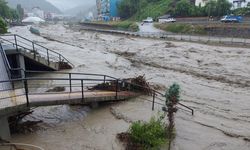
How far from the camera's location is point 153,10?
339 ft

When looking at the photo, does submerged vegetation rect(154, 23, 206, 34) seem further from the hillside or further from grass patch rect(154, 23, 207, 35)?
the hillside

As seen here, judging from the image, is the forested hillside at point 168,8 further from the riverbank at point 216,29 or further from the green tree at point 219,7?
the riverbank at point 216,29

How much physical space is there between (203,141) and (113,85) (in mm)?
6031

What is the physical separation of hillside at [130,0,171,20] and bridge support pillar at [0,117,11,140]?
282 ft

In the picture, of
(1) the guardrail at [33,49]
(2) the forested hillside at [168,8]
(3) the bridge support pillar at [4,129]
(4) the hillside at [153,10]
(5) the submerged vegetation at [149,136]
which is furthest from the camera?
(4) the hillside at [153,10]

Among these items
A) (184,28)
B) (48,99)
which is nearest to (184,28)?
(184,28)

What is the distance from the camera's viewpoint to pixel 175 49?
38406 mm

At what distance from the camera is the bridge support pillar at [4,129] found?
1050 cm

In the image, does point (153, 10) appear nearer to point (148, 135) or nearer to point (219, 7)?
point (219, 7)

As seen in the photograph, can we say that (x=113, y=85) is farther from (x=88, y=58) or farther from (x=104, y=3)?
(x=104, y=3)

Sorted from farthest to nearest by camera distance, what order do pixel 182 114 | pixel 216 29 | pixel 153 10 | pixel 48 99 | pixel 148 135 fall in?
pixel 153 10 < pixel 216 29 < pixel 182 114 < pixel 48 99 < pixel 148 135

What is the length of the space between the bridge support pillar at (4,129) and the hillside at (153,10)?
3380 inches

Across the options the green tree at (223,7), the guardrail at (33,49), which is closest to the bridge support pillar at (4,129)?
the guardrail at (33,49)

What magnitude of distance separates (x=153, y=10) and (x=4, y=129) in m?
97.7
